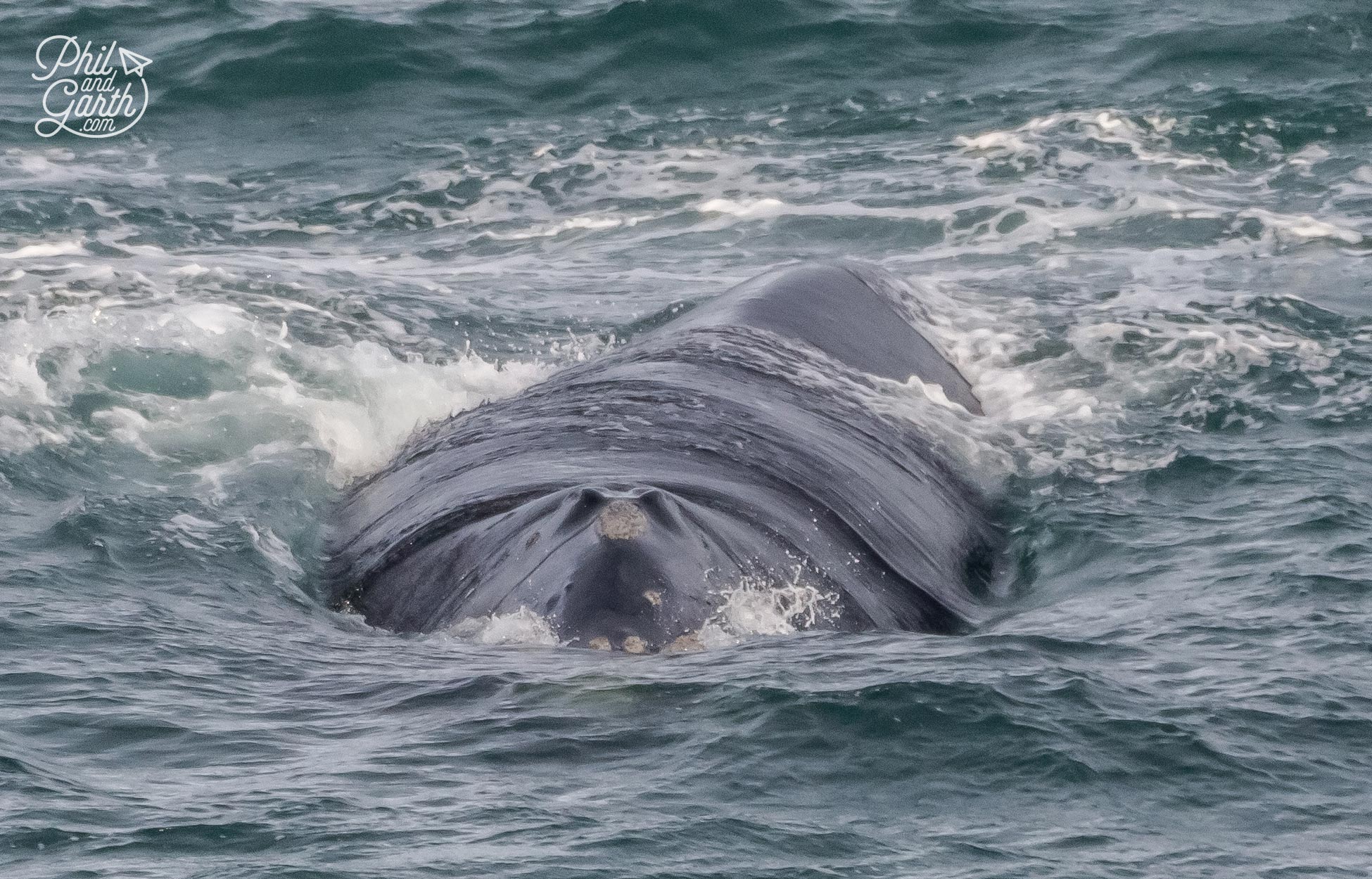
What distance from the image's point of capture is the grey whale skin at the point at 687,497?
25.8ft

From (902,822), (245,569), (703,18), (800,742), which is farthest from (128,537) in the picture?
(703,18)

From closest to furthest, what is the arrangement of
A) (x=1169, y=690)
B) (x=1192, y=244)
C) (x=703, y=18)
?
1. (x=1169, y=690)
2. (x=1192, y=244)
3. (x=703, y=18)

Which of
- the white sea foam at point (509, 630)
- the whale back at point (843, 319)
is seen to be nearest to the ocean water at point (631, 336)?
the white sea foam at point (509, 630)

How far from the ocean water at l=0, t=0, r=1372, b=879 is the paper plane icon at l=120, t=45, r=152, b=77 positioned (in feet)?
0.77

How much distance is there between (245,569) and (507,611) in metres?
2.70

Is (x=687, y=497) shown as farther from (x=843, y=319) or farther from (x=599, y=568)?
(x=843, y=319)

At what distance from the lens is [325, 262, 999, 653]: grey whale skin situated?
7875 mm

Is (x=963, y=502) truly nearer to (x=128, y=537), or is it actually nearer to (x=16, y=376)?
(x=128, y=537)

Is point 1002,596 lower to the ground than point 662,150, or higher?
lower

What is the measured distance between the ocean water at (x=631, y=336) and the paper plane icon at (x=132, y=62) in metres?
0.23

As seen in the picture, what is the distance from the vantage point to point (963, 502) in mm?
11328

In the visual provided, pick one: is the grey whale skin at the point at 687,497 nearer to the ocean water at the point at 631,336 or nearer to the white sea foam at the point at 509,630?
the white sea foam at the point at 509,630

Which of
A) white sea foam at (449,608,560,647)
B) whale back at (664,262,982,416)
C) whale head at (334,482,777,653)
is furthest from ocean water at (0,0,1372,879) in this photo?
whale back at (664,262,982,416)

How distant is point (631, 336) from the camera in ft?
51.5
